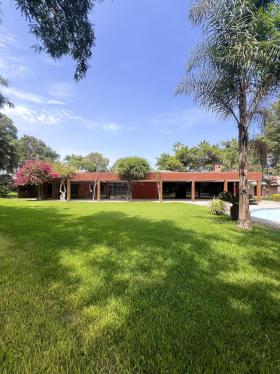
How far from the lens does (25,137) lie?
5597 cm

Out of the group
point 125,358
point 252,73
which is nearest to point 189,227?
point 252,73

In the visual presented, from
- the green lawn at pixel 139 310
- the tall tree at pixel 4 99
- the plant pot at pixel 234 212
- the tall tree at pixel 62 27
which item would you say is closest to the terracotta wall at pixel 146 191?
the plant pot at pixel 234 212

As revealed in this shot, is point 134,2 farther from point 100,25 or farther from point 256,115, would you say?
point 256,115

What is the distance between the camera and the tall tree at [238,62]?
27.9 ft

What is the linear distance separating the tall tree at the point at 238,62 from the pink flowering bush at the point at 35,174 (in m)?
23.2

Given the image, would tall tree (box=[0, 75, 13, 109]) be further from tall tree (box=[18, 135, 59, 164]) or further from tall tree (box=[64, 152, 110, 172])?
tall tree (box=[64, 152, 110, 172])

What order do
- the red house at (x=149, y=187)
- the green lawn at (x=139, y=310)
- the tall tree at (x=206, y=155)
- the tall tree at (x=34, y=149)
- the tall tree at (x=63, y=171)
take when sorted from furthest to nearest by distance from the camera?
1. the tall tree at (x=34, y=149)
2. the tall tree at (x=206, y=155)
3. the red house at (x=149, y=187)
4. the tall tree at (x=63, y=171)
5. the green lawn at (x=139, y=310)

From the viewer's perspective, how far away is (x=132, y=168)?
28438 millimetres

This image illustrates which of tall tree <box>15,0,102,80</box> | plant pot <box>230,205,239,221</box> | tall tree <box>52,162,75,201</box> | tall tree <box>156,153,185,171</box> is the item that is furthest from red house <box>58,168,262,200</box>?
tall tree <box>15,0,102,80</box>

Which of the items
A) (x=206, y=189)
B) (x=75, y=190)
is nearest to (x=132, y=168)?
(x=75, y=190)

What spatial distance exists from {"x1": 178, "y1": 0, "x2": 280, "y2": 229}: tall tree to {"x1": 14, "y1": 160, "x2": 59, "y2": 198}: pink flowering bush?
23.2 m

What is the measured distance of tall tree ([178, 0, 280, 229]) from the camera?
27.9 ft

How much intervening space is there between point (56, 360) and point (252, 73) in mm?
9729

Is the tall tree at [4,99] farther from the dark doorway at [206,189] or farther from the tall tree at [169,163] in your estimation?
the tall tree at [169,163]
